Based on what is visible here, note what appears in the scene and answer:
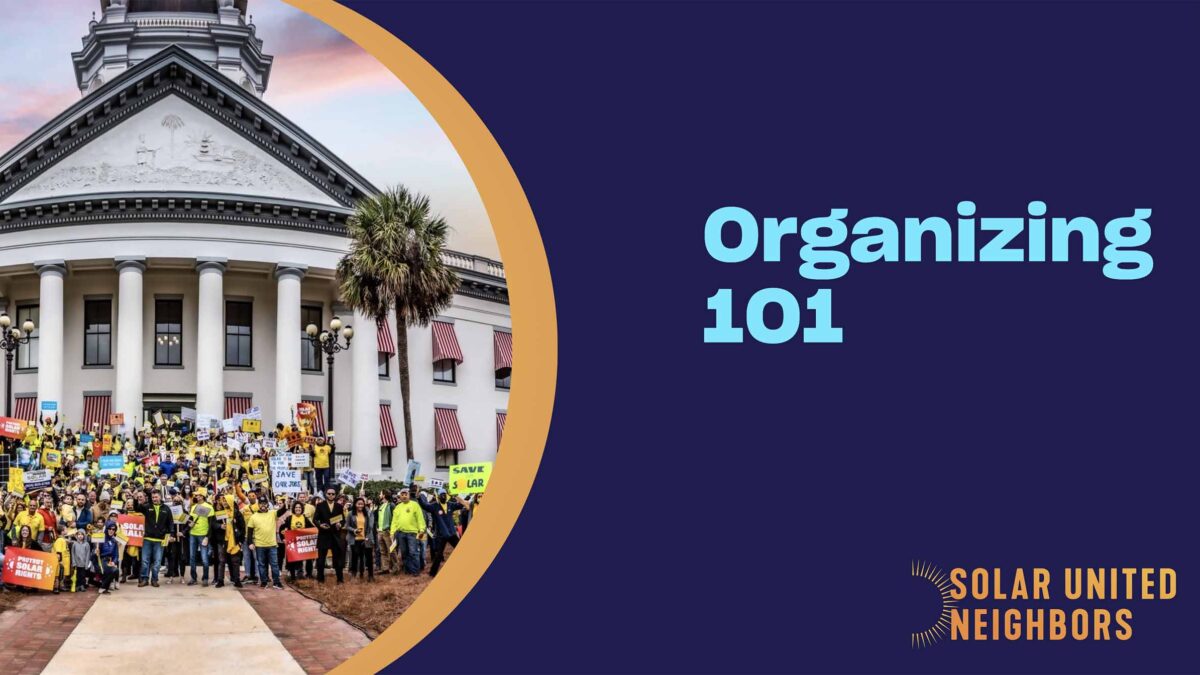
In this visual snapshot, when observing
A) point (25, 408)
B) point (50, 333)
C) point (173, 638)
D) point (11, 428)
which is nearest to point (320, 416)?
point (50, 333)

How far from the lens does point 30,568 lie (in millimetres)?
16922

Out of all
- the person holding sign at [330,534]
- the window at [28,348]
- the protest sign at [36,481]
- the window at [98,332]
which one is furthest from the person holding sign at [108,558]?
the window at [28,348]

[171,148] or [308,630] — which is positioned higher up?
[171,148]

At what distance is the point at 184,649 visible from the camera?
504 inches

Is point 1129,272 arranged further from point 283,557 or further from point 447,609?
point 283,557

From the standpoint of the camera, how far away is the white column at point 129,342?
35.1 meters

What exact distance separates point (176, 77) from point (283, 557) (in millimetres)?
22571

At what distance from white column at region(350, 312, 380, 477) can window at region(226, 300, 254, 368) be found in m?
3.52

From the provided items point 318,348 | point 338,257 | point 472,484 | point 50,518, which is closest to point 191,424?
point 318,348

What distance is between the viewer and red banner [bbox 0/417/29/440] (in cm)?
2633

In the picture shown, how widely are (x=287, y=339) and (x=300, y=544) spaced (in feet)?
62.4

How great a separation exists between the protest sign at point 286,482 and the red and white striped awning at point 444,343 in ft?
59.9

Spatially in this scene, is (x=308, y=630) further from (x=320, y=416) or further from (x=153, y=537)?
(x=320, y=416)

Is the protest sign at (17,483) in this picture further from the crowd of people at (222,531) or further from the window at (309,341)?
the window at (309,341)
